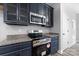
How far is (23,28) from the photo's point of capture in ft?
5.24

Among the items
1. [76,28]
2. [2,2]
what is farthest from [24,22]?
[76,28]

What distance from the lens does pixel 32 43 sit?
61.9 inches

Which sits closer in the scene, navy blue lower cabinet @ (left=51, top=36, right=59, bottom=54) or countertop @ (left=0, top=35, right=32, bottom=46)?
countertop @ (left=0, top=35, right=32, bottom=46)

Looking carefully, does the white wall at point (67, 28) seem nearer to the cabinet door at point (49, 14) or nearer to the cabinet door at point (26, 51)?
the cabinet door at point (49, 14)

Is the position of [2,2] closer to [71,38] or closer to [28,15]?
[28,15]

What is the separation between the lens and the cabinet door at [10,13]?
1456 mm

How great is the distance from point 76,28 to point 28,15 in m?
0.72

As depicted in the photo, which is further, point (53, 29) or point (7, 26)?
point (53, 29)

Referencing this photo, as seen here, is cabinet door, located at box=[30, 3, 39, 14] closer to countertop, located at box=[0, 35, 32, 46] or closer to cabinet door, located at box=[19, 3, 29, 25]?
cabinet door, located at box=[19, 3, 29, 25]

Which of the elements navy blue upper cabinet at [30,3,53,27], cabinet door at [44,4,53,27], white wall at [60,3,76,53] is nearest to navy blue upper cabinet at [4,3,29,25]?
navy blue upper cabinet at [30,3,53,27]

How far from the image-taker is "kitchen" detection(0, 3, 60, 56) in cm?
145

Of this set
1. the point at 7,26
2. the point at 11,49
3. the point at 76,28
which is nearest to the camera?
the point at 11,49

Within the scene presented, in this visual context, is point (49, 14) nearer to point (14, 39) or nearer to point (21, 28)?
point (21, 28)

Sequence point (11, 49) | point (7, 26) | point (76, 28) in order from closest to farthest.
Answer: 1. point (11, 49)
2. point (7, 26)
3. point (76, 28)
